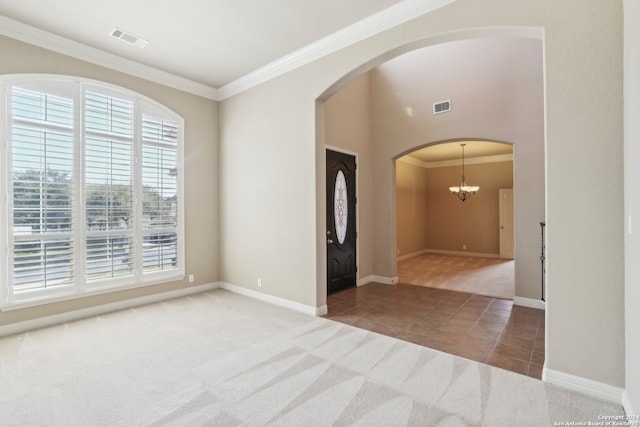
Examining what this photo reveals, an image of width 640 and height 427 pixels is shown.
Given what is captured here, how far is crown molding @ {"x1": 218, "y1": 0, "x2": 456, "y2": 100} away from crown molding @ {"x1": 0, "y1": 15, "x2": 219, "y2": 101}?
0.66 m

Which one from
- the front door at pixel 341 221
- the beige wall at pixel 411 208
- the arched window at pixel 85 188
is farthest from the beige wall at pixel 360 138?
the beige wall at pixel 411 208

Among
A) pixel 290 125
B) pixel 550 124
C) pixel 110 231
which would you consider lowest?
pixel 110 231

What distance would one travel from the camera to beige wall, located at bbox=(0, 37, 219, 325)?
4.04 m

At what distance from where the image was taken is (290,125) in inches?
167

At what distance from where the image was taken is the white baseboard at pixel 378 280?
5820 mm

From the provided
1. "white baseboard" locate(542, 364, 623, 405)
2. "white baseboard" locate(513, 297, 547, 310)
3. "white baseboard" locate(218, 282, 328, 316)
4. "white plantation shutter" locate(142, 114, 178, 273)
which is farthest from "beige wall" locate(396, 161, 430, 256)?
"white baseboard" locate(542, 364, 623, 405)

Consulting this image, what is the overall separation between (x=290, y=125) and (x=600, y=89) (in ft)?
10.6

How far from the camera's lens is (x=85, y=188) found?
3873 mm

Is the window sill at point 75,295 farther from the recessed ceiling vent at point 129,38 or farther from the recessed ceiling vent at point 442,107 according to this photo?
the recessed ceiling vent at point 442,107

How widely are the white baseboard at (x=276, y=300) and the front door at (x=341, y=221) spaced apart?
1.05 meters

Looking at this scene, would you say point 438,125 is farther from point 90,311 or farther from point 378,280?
point 90,311
